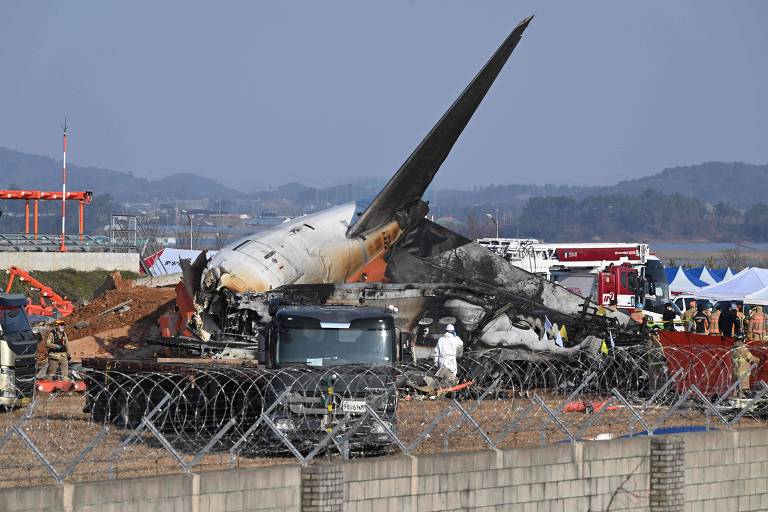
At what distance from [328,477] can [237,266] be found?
18.4 meters

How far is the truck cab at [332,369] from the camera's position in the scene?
19.4m

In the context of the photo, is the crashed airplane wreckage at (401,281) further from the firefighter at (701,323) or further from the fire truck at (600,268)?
the fire truck at (600,268)

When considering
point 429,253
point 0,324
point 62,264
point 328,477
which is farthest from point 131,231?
point 328,477

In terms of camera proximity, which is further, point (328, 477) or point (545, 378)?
point (545, 378)

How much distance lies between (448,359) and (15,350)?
29.1ft

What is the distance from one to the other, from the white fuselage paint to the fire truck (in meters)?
16.4

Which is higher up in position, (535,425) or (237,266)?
(237,266)

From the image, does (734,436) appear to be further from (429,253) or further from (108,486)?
(429,253)

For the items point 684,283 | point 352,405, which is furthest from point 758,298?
point 352,405

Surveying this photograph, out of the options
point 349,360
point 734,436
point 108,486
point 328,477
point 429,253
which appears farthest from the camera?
point 429,253

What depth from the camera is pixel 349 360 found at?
2214 centimetres

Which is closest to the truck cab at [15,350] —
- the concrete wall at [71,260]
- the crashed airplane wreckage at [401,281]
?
the crashed airplane wreckage at [401,281]

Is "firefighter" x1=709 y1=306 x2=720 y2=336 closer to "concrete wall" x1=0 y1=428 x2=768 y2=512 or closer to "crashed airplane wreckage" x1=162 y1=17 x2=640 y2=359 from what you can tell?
"crashed airplane wreckage" x1=162 y1=17 x2=640 y2=359

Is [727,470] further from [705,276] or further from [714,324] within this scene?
[705,276]
